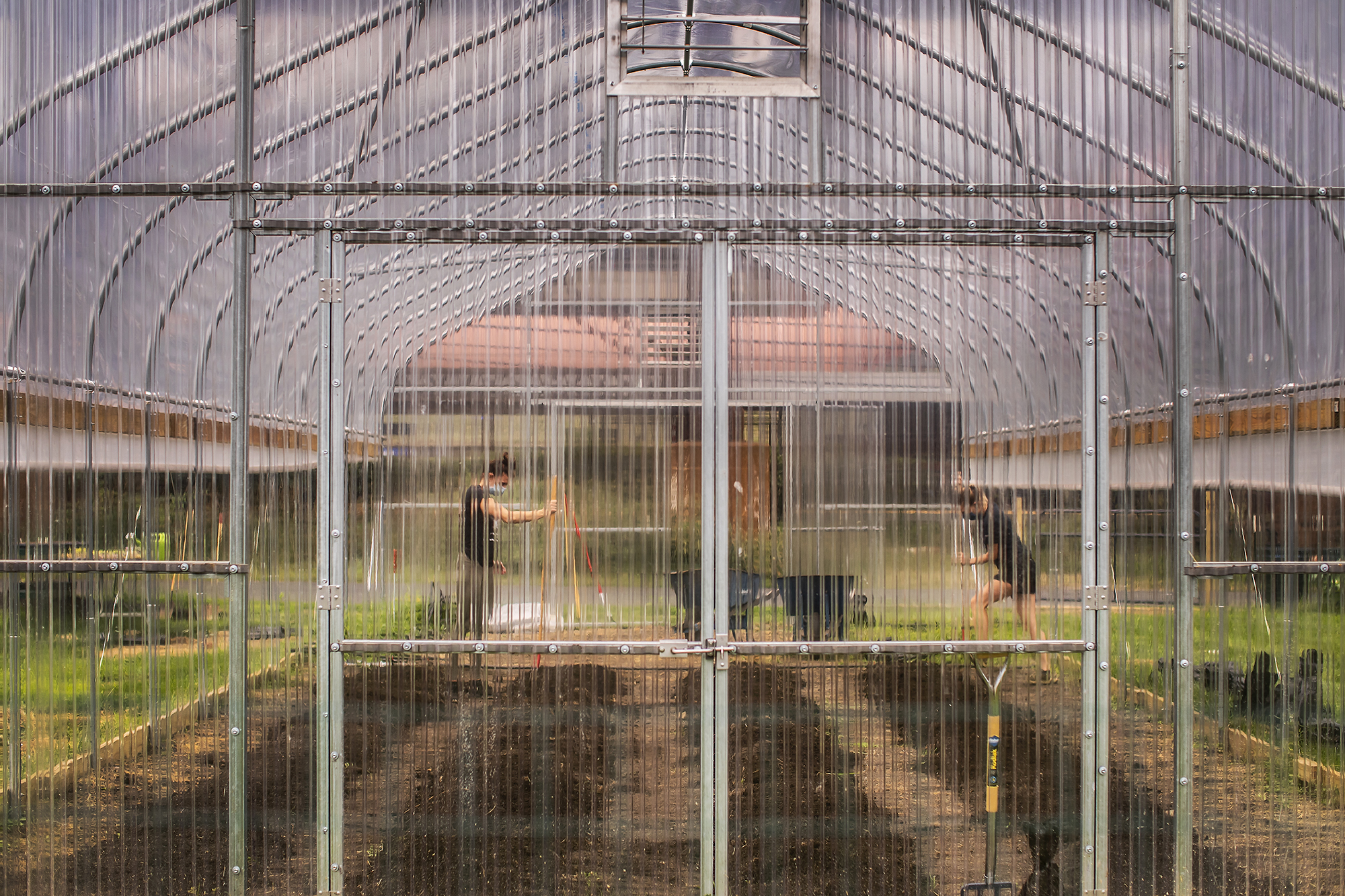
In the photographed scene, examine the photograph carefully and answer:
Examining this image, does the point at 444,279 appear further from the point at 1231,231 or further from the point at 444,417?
the point at 1231,231

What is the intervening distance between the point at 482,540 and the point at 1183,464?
341cm

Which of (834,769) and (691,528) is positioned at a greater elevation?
(691,528)

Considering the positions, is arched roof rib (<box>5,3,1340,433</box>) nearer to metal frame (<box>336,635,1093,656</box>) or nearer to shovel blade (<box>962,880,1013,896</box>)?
metal frame (<box>336,635,1093,656</box>)

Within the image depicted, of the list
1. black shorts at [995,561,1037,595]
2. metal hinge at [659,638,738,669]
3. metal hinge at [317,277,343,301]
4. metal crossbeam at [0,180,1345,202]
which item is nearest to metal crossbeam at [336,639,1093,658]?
metal hinge at [659,638,738,669]

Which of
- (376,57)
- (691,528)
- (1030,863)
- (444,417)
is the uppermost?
(376,57)

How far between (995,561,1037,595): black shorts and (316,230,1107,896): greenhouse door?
0.38 feet

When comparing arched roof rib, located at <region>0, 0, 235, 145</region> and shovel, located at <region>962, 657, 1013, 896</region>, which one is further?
arched roof rib, located at <region>0, 0, 235, 145</region>

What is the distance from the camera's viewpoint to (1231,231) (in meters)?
4.71

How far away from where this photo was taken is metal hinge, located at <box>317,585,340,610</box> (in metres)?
4.71

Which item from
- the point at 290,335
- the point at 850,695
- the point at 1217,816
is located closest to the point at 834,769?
the point at 850,695

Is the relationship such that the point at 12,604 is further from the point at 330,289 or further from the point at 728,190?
the point at 728,190

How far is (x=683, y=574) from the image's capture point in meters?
4.73

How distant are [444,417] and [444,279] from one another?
2.20ft

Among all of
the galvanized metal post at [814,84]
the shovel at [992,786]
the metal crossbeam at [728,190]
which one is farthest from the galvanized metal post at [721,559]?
the shovel at [992,786]
